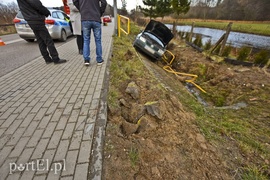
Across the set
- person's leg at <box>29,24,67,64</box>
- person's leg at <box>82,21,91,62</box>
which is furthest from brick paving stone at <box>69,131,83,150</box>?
person's leg at <box>29,24,67,64</box>

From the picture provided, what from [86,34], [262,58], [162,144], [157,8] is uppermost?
[157,8]

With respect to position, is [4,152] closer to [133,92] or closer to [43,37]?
[133,92]

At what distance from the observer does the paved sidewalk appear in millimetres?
1568

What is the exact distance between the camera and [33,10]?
12.6 ft


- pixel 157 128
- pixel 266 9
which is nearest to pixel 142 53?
pixel 157 128

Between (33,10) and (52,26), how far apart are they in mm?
4524

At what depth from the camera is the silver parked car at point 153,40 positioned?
23.5ft

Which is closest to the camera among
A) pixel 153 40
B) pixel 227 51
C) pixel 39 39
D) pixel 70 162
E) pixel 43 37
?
pixel 70 162

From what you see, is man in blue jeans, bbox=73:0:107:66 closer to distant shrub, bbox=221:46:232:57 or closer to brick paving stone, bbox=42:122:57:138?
brick paving stone, bbox=42:122:57:138

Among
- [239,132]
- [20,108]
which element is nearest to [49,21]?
[20,108]

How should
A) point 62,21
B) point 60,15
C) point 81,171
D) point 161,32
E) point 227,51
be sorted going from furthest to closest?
point 60,15 < point 62,21 < point 161,32 < point 227,51 < point 81,171

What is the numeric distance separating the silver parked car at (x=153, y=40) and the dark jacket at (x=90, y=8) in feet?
11.7

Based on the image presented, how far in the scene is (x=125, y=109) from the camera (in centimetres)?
279

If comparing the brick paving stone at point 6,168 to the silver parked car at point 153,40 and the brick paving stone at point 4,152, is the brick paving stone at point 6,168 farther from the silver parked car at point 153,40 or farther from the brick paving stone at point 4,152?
the silver parked car at point 153,40
